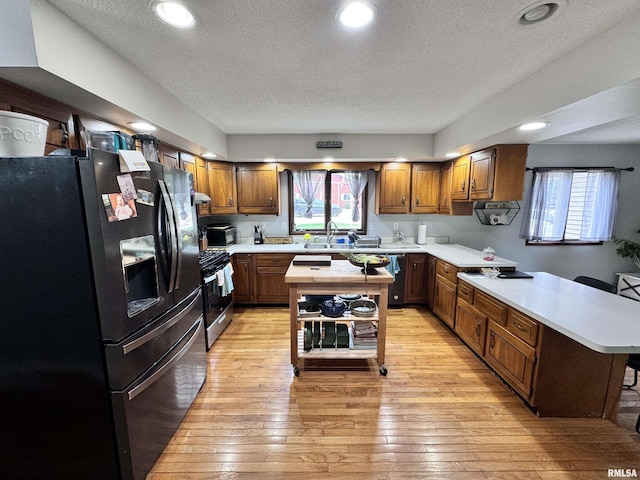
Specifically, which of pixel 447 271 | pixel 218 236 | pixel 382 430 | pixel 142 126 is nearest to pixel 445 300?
pixel 447 271

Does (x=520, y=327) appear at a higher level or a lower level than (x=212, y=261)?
lower

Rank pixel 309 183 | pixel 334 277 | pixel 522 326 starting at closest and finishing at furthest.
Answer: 1. pixel 522 326
2. pixel 334 277
3. pixel 309 183

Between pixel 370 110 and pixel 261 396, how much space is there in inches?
115

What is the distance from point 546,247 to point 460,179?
5.97ft

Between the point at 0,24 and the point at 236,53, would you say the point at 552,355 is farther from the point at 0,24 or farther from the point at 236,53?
the point at 0,24

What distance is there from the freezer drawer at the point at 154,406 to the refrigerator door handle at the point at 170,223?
19.7 inches

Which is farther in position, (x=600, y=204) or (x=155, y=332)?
(x=600, y=204)

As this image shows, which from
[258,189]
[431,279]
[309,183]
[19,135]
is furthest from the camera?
[309,183]

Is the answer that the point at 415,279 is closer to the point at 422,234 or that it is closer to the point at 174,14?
the point at 422,234

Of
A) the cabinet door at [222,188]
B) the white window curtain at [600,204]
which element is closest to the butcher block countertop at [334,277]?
the cabinet door at [222,188]

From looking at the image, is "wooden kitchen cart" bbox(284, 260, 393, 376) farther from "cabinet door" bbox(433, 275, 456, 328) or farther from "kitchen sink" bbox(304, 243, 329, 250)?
"kitchen sink" bbox(304, 243, 329, 250)

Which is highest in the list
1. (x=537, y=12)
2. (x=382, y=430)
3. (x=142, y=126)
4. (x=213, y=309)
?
(x=537, y=12)

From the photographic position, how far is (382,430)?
5.75 feet

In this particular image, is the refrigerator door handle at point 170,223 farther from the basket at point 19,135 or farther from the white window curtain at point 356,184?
the white window curtain at point 356,184
